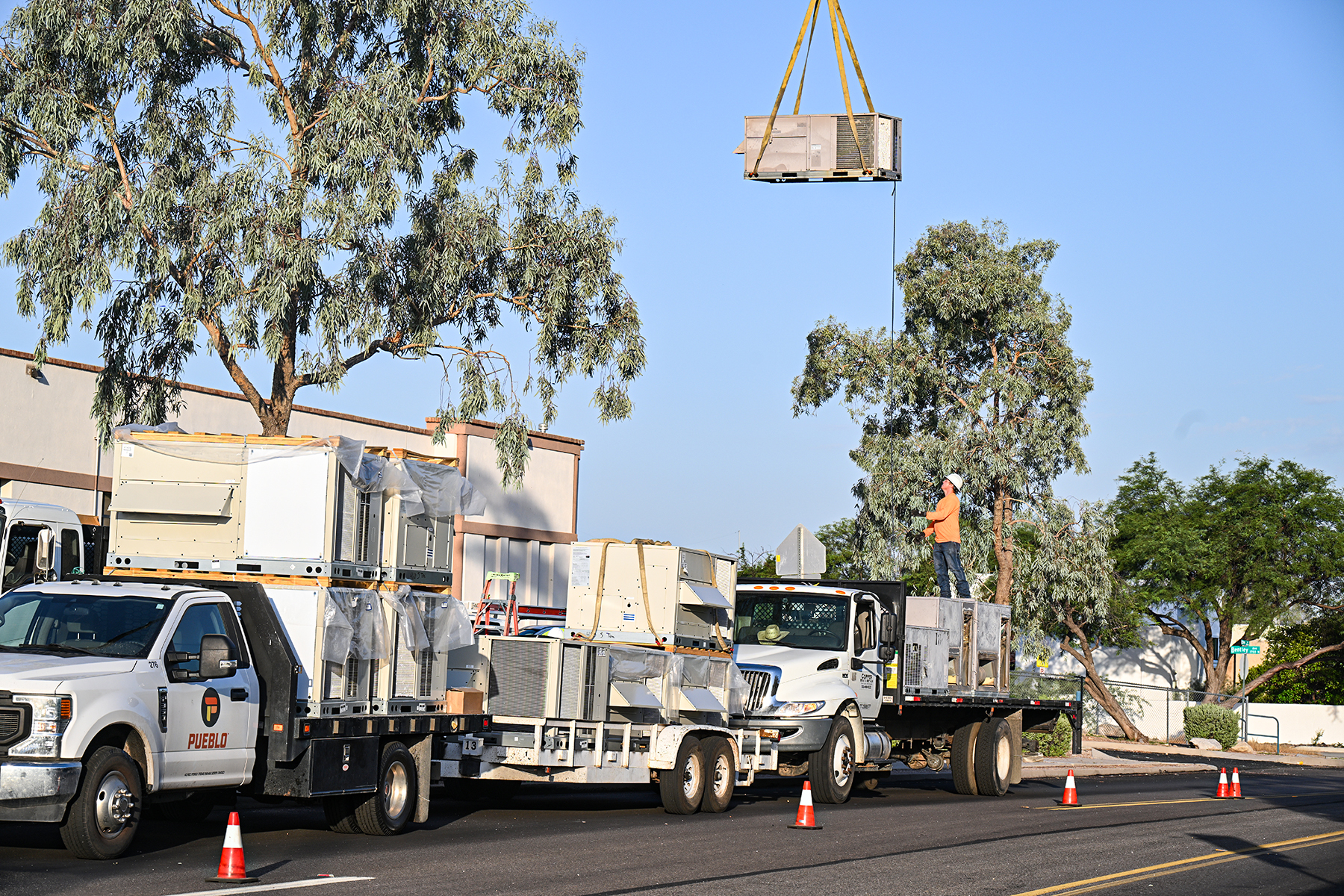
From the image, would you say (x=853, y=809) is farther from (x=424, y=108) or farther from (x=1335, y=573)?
(x=1335, y=573)

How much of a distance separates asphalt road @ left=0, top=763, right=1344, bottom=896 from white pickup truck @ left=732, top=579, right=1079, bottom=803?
85 cm

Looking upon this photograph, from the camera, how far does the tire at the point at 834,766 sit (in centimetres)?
1867

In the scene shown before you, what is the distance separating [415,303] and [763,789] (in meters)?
9.08

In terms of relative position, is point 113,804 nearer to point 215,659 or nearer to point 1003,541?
point 215,659

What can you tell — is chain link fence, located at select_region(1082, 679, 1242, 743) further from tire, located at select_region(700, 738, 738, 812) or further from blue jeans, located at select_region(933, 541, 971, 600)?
tire, located at select_region(700, 738, 738, 812)

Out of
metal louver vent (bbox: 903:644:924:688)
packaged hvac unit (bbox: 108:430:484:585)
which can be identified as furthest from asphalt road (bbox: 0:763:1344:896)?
packaged hvac unit (bbox: 108:430:484:585)

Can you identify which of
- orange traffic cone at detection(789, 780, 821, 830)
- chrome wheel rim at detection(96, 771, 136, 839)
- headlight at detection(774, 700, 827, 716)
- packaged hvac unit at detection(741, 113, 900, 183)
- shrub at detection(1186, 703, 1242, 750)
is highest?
packaged hvac unit at detection(741, 113, 900, 183)

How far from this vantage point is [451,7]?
24281mm

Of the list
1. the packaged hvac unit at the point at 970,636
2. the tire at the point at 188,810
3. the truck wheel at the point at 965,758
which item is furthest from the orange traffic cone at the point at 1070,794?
the tire at the point at 188,810

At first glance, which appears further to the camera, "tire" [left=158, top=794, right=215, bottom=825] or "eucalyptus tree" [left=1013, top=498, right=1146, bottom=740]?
"eucalyptus tree" [left=1013, top=498, right=1146, bottom=740]

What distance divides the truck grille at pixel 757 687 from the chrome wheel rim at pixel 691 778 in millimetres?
2240

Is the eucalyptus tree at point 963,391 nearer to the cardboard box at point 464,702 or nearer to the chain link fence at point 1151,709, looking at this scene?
the chain link fence at point 1151,709

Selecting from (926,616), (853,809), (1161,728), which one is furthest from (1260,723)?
(853,809)

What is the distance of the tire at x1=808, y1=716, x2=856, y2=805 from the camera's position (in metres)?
18.7
